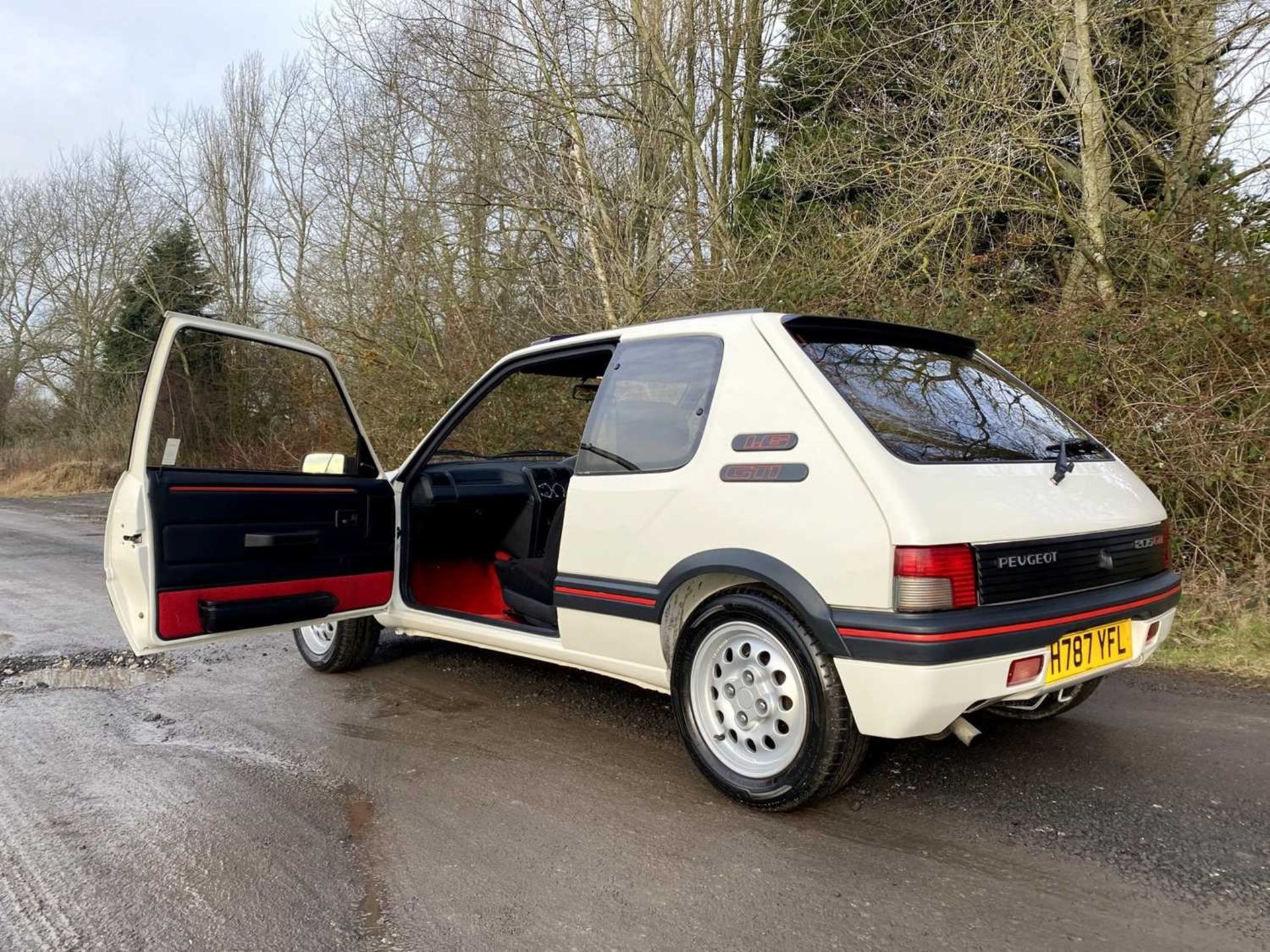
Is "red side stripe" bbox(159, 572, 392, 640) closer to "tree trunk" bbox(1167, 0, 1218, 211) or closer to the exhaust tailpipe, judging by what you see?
the exhaust tailpipe

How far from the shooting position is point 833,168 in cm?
950

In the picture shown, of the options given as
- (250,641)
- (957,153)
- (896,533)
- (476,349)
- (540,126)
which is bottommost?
(250,641)

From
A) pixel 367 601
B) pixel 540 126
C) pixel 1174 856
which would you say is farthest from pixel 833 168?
pixel 1174 856

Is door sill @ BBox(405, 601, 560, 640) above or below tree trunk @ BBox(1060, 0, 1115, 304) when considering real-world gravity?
below

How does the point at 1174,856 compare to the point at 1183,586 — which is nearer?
the point at 1174,856

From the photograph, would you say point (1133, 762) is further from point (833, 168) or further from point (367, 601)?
point (833, 168)

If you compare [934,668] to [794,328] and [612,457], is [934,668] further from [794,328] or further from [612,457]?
[612,457]

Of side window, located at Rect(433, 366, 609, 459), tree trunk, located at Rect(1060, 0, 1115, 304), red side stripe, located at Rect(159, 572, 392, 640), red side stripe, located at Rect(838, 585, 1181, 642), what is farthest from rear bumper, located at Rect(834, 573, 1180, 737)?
side window, located at Rect(433, 366, 609, 459)

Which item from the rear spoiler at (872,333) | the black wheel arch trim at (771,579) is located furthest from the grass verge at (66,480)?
the rear spoiler at (872,333)

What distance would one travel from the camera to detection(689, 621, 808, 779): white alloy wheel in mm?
2926

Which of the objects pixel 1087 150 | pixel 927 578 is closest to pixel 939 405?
pixel 927 578

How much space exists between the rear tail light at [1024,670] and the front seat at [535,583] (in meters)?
1.99

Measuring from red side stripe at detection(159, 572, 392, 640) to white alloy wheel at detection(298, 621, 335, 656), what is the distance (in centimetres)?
59

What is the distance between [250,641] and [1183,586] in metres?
6.01
